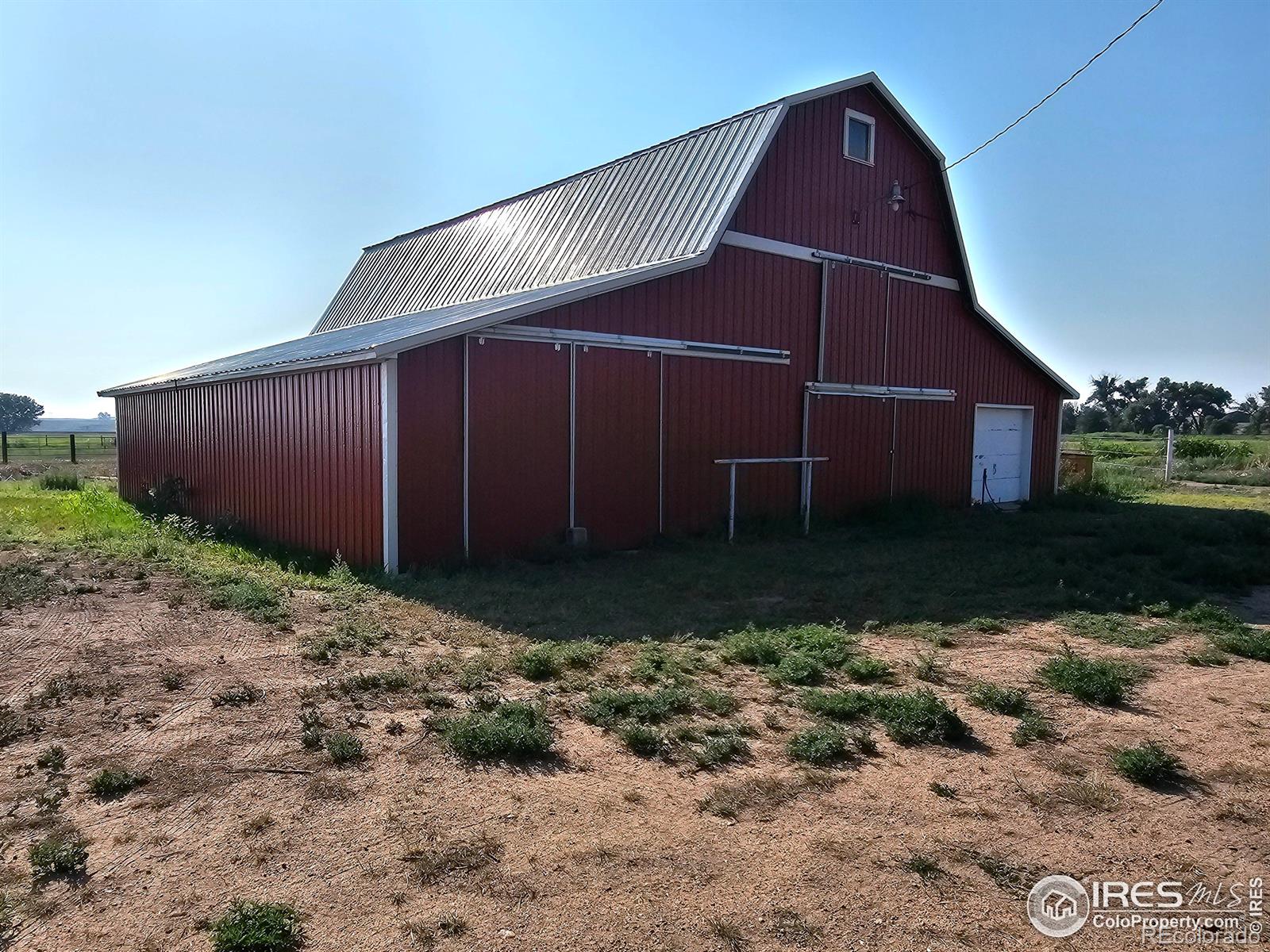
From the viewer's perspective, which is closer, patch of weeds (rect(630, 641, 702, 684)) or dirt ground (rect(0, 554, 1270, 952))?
→ dirt ground (rect(0, 554, 1270, 952))

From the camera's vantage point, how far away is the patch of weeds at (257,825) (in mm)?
3338

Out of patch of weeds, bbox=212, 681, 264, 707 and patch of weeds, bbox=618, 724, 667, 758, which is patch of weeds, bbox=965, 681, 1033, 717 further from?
patch of weeds, bbox=212, 681, 264, 707

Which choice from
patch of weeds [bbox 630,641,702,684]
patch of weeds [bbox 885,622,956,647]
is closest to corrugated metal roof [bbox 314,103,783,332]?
patch of weeds [bbox 885,622,956,647]

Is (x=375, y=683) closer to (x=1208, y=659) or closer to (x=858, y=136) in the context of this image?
(x=1208, y=659)

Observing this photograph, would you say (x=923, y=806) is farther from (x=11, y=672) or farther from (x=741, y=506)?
(x=741, y=506)

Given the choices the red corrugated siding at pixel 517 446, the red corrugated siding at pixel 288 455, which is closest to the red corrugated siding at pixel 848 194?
the red corrugated siding at pixel 517 446

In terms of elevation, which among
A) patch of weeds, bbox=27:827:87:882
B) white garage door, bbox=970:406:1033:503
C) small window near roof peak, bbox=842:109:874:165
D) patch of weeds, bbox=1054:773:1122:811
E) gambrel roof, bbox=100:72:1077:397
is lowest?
patch of weeds, bbox=1054:773:1122:811

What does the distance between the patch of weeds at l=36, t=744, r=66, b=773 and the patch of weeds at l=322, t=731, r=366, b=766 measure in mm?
1174

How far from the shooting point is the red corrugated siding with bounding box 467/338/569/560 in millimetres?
9492

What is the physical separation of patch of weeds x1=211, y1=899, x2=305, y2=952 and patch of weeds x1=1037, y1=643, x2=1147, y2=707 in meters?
4.54

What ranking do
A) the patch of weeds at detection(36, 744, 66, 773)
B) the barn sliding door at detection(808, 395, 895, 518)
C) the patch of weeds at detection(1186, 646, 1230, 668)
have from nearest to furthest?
1. the patch of weeds at detection(36, 744, 66, 773)
2. the patch of weeds at detection(1186, 646, 1230, 668)
3. the barn sliding door at detection(808, 395, 895, 518)

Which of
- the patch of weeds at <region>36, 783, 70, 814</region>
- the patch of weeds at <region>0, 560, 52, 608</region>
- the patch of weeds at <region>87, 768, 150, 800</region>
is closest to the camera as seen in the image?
the patch of weeds at <region>36, 783, 70, 814</region>

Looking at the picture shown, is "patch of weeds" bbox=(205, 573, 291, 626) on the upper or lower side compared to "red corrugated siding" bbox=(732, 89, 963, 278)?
lower

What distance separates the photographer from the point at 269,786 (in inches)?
Answer: 148
